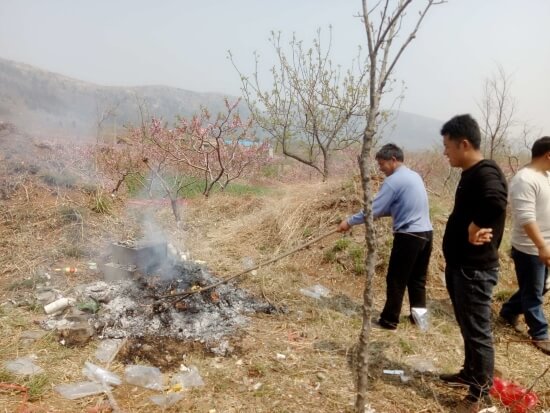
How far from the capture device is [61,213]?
257 inches

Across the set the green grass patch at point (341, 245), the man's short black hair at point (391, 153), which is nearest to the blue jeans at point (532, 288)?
the man's short black hair at point (391, 153)

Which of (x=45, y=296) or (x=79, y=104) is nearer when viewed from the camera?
(x=45, y=296)

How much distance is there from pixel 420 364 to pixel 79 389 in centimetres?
278

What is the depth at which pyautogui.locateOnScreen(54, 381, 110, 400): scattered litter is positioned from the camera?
280cm

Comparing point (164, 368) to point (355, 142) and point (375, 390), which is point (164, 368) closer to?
point (375, 390)

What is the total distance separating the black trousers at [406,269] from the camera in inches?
152

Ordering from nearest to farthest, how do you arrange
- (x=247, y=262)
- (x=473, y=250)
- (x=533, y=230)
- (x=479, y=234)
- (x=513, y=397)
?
(x=479, y=234) < (x=473, y=250) < (x=513, y=397) < (x=533, y=230) < (x=247, y=262)

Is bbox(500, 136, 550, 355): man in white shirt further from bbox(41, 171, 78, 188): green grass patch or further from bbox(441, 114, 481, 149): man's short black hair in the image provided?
bbox(41, 171, 78, 188): green grass patch

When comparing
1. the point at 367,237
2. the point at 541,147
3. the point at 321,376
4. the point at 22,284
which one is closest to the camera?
the point at 367,237

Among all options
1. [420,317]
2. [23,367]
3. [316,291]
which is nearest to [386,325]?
[420,317]

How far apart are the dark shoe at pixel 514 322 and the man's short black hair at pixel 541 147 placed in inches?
72.0

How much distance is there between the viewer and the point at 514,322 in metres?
4.19

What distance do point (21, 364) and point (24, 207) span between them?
15.0 feet

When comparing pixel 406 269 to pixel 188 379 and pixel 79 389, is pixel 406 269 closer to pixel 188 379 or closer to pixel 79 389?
pixel 188 379
